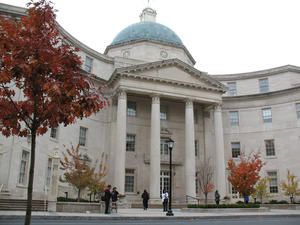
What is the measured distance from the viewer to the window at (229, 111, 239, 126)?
4000 cm

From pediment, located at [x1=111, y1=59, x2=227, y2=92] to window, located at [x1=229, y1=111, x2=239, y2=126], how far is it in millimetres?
6455

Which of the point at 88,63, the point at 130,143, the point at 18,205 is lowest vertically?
the point at 18,205

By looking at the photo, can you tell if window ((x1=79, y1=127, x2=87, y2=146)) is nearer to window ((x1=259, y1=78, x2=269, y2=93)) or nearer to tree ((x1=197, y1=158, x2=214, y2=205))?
tree ((x1=197, y1=158, x2=214, y2=205))

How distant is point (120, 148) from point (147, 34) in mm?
18671

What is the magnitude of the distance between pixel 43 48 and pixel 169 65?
26.5 m

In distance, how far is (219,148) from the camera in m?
33.4

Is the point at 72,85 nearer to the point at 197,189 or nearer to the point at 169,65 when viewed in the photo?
the point at 169,65

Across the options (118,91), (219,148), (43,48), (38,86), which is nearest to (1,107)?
(38,86)

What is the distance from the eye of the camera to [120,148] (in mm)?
29453

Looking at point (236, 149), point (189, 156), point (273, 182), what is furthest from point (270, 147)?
point (189, 156)

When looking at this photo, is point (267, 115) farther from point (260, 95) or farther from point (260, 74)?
point (260, 74)

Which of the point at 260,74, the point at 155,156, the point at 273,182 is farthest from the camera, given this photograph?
the point at 260,74

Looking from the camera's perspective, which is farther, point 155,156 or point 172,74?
point 172,74

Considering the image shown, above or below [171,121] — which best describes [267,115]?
above
